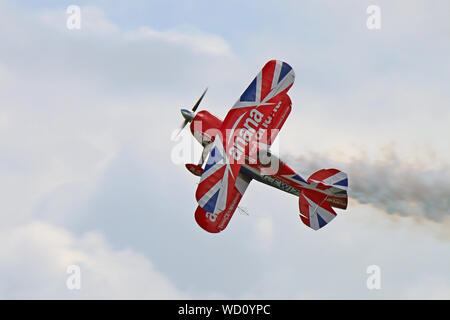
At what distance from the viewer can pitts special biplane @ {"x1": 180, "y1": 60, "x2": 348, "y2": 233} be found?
3070 cm

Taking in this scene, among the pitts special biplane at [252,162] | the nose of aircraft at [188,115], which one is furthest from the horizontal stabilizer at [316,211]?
the nose of aircraft at [188,115]

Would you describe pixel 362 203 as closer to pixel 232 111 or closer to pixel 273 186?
pixel 273 186

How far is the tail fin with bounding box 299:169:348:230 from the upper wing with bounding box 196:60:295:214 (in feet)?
7.27

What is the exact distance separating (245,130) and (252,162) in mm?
1159

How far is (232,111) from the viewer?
32094 millimetres

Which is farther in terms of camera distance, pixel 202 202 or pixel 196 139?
pixel 196 139

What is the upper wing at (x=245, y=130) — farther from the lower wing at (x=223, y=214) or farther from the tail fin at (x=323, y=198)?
the tail fin at (x=323, y=198)

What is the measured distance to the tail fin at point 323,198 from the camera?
3089cm

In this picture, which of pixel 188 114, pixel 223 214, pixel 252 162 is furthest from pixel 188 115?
pixel 223 214

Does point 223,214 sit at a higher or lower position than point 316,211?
higher

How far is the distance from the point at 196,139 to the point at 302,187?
410cm

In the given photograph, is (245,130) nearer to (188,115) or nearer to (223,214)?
(188,115)

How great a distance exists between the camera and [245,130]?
104 feet

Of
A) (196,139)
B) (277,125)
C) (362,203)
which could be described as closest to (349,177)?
(362,203)
